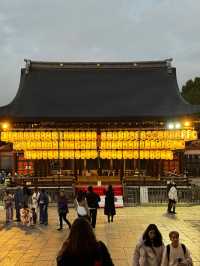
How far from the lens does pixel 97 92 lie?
40750mm

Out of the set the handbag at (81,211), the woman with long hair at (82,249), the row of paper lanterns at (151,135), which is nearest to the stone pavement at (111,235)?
the handbag at (81,211)

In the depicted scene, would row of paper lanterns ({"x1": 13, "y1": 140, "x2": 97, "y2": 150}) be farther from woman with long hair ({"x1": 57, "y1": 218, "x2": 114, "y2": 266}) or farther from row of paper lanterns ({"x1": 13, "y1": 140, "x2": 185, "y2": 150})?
woman with long hair ({"x1": 57, "y1": 218, "x2": 114, "y2": 266})

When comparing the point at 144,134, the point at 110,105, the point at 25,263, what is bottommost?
the point at 25,263

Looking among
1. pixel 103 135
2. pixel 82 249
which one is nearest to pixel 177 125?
pixel 103 135

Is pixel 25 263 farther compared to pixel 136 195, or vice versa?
pixel 136 195

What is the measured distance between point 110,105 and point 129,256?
25.3 m

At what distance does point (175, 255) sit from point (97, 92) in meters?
34.0

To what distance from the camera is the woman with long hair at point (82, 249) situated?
5.02 metres

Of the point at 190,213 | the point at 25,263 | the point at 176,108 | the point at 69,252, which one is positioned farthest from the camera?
the point at 176,108

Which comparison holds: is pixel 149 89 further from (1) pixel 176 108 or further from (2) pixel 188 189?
(2) pixel 188 189

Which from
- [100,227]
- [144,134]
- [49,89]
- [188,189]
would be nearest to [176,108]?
[144,134]

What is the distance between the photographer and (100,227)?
62.3 ft

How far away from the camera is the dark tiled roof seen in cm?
3619

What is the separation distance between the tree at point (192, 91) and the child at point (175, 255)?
5057 centimetres
